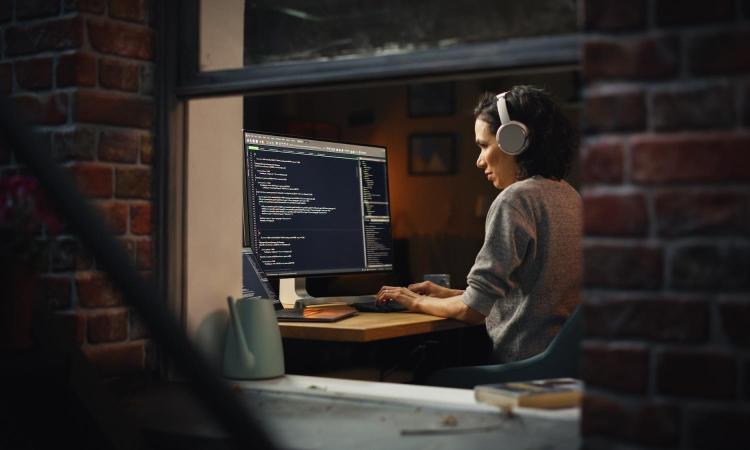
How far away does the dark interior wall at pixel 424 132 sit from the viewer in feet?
20.1

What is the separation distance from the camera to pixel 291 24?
6.00 ft

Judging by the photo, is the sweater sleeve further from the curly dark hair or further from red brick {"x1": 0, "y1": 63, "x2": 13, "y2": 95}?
red brick {"x1": 0, "y1": 63, "x2": 13, "y2": 95}

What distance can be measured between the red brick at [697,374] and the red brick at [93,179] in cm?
116

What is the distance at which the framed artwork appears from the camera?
6379mm

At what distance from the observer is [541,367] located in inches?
89.1

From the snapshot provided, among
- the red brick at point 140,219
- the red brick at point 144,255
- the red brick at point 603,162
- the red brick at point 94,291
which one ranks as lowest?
the red brick at point 94,291

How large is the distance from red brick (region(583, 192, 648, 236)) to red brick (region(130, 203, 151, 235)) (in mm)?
1019

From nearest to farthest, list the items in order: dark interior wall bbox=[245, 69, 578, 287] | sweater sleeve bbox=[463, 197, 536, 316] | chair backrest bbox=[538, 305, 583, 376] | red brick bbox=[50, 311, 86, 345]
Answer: red brick bbox=[50, 311, 86, 345] → chair backrest bbox=[538, 305, 583, 376] → sweater sleeve bbox=[463, 197, 536, 316] → dark interior wall bbox=[245, 69, 578, 287]

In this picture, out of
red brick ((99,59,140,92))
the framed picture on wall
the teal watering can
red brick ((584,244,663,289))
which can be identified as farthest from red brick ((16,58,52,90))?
the framed picture on wall

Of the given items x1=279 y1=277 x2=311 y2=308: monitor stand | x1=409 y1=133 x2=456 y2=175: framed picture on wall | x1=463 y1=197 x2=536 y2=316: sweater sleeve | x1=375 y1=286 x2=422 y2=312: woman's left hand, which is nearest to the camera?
x1=463 y1=197 x2=536 y2=316: sweater sleeve

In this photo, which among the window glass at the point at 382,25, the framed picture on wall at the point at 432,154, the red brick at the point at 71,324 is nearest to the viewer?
the window glass at the point at 382,25

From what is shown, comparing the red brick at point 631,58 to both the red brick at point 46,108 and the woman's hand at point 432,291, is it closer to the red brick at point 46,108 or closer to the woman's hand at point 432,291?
the red brick at point 46,108

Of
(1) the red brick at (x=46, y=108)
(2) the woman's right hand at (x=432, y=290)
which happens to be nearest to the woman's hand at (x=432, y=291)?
(2) the woman's right hand at (x=432, y=290)

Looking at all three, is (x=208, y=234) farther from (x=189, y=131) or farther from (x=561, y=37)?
(x=561, y=37)
